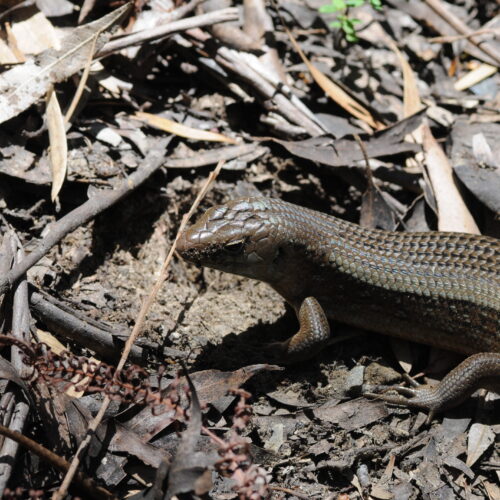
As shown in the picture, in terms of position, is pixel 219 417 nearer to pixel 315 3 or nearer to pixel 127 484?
pixel 127 484

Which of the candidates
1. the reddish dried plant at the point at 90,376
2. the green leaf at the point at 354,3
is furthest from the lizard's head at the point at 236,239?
the green leaf at the point at 354,3

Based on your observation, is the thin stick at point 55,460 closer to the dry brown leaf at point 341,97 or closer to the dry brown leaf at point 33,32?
the dry brown leaf at point 33,32

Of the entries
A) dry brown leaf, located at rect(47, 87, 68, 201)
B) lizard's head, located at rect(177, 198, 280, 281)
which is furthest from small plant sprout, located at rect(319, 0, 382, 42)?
dry brown leaf, located at rect(47, 87, 68, 201)

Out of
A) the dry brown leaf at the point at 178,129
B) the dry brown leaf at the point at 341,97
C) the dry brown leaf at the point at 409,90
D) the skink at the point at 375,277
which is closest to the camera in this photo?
the skink at the point at 375,277

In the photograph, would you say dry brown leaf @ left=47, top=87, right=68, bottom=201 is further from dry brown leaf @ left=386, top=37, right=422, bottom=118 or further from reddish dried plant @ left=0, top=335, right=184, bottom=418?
dry brown leaf @ left=386, top=37, right=422, bottom=118

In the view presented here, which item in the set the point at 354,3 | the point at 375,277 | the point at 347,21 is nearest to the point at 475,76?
the point at 347,21

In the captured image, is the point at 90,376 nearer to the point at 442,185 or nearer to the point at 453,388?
the point at 453,388
